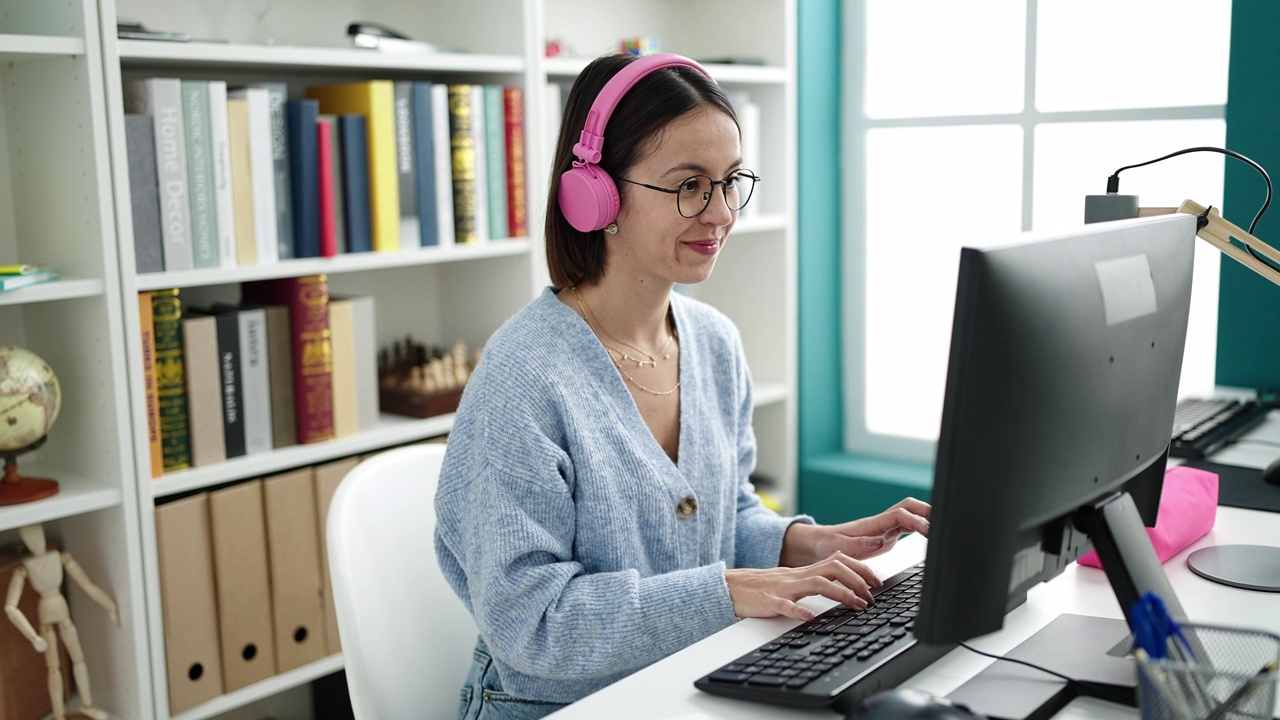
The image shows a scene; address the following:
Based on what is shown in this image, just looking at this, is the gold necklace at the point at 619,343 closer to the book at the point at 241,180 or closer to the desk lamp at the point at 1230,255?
the desk lamp at the point at 1230,255

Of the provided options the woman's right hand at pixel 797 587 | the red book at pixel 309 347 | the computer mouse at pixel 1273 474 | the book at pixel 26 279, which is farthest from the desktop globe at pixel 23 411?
the computer mouse at pixel 1273 474

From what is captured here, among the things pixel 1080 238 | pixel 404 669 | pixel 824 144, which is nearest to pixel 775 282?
pixel 824 144

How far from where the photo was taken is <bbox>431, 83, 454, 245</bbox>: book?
88.7 inches

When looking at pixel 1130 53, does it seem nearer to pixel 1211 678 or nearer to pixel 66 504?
pixel 1211 678

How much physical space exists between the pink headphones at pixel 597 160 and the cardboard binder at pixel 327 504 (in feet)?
3.12

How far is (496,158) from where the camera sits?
2363mm

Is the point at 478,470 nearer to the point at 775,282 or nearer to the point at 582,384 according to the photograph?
the point at 582,384

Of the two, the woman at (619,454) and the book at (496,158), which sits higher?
the book at (496,158)

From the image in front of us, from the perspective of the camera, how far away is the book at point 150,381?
190 cm

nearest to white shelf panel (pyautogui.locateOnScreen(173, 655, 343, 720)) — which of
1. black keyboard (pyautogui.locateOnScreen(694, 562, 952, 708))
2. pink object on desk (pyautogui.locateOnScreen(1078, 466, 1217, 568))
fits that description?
black keyboard (pyautogui.locateOnScreen(694, 562, 952, 708))

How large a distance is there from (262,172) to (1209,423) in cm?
162

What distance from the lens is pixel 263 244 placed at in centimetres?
205

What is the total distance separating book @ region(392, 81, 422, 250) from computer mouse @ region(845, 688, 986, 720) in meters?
1.62

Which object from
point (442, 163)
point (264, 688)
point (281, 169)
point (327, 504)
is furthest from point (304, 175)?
point (264, 688)
